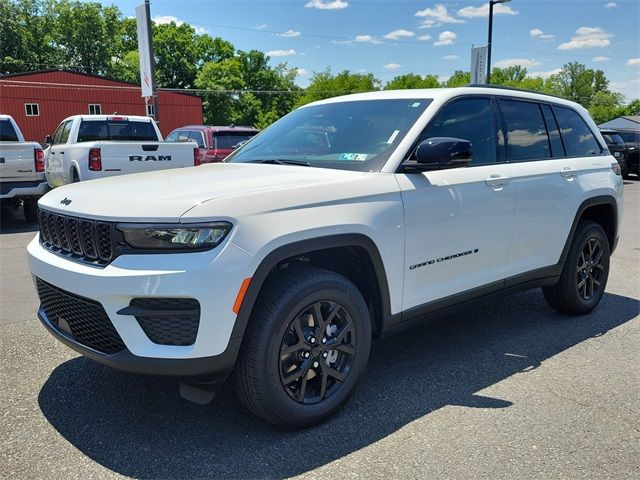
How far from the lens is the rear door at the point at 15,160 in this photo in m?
9.38

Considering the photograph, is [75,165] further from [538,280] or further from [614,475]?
[614,475]

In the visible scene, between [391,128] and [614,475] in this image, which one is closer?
[614,475]

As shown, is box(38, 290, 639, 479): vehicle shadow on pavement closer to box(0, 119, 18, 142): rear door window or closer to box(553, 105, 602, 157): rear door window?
box(553, 105, 602, 157): rear door window

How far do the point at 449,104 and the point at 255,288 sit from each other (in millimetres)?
1989

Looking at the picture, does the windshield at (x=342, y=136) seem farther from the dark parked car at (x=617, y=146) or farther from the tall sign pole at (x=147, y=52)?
the dark parked car at (x=617, y=146)

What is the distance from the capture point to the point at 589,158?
4922 mm

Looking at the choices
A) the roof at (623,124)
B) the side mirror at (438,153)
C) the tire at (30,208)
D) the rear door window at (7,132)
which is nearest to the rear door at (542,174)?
the side mirror at (438,153)

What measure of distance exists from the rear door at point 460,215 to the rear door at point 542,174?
0.16m

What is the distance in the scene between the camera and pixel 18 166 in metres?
9.50

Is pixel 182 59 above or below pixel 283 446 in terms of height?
above

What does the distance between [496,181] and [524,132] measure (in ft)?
2.50

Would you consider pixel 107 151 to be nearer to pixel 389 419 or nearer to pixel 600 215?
pixel 600 215

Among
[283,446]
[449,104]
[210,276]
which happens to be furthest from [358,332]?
[449,104]

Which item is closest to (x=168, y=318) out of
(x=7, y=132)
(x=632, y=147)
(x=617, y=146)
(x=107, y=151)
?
(x=107, y=151)
